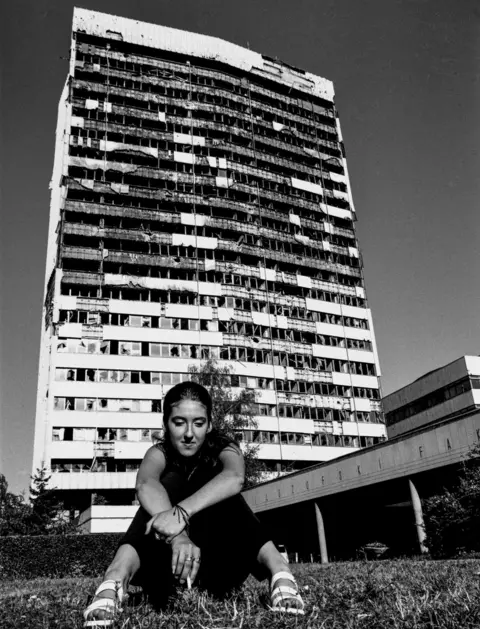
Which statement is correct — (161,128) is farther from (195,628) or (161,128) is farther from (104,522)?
(195,628)

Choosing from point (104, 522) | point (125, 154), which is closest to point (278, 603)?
point (104, 522)

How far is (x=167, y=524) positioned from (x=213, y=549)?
552mm

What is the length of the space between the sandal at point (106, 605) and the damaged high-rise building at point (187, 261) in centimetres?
5384

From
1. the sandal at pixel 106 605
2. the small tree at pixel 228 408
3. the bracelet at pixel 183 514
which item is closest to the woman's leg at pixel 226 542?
the bracelet at pixel 183 514

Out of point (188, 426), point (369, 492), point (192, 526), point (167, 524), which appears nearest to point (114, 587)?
point (167, 524)

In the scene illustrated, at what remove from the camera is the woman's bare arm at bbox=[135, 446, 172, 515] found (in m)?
3.35

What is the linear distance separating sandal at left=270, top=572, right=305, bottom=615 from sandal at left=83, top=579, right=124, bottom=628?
833mm

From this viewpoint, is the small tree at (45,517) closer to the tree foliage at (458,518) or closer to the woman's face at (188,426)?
the tree foliage at (458,518)

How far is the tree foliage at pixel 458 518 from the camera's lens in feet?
59.2

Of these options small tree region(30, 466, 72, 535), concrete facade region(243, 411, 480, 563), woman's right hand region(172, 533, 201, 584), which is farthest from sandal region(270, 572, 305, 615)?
small tree region(30, 466, 72, 535)

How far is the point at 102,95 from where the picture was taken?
7169 centimetres

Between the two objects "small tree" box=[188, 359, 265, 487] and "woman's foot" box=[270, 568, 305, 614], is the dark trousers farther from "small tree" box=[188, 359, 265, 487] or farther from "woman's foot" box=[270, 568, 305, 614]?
"small tree" box=[188, 359, 265, 487]

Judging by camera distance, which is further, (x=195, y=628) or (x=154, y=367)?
(x=154, y=367)

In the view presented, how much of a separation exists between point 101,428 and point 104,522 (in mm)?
8840
